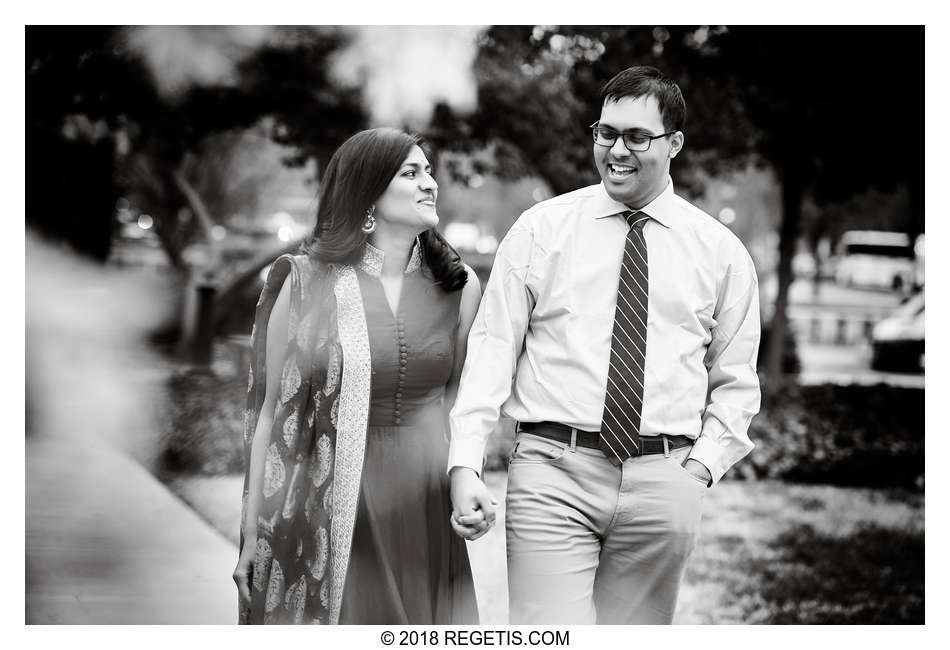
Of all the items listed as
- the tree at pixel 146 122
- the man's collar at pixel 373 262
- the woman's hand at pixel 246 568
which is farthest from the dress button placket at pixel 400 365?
the tree at pixel 146 122

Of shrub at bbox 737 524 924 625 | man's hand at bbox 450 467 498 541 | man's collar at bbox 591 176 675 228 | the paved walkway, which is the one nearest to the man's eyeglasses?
man's collar at bbox 591 176 675 228

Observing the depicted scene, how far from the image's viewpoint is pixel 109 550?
Result: 3.98m

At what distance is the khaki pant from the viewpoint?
2.43 metres

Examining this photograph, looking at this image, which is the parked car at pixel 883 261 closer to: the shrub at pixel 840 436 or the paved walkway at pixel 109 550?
the shrub at pixel 840 436

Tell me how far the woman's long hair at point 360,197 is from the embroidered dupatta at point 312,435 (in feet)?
0.20

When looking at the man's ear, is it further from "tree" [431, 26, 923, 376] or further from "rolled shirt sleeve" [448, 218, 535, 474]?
"tree" [431, 26, 923, 376]

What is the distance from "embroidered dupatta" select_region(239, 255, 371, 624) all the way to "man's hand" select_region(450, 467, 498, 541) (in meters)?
0.39

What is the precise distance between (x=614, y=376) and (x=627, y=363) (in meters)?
0.04

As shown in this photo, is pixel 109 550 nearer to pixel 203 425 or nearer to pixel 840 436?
pixel 203 425

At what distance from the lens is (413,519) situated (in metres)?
2.70
